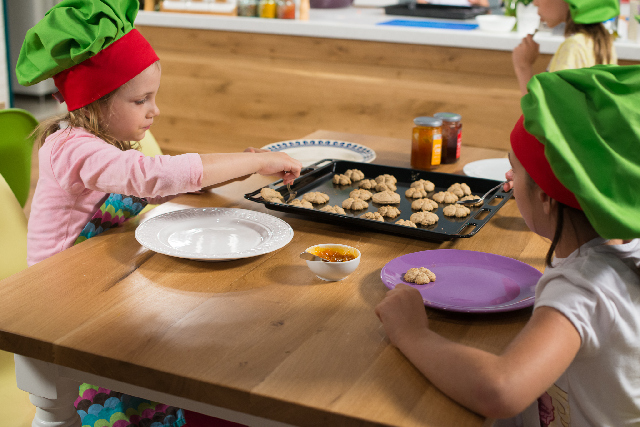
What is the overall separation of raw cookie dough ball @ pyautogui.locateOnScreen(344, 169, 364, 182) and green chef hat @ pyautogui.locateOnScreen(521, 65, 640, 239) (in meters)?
0.81

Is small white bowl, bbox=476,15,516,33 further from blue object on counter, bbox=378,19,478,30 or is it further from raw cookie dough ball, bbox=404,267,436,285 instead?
raw cookie dough ball, bbox=404,267,436,285

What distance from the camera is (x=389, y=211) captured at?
1.34 metres

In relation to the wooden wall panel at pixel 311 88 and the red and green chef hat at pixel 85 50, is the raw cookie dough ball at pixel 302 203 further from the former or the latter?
the wooden wall panel at pixel 311 88

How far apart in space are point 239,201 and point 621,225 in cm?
90

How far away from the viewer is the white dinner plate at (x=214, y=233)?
43.8 inches

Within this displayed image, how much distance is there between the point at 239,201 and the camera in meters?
1.46

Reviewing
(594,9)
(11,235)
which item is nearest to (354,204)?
(11,235)

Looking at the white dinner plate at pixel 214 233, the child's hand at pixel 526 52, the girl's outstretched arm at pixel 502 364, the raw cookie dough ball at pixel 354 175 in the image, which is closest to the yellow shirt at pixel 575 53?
the child's hand at pixel 526 52

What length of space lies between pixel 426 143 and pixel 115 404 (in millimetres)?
1025

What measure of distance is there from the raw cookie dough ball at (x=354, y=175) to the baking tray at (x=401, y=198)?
27 millimetres

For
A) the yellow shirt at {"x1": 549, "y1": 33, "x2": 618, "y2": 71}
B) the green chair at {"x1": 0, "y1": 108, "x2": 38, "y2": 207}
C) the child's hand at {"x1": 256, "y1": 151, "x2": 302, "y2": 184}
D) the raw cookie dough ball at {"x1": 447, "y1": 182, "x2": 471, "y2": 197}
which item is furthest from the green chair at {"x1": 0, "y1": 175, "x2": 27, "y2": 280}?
the yellow shirt at {"x1": 549, "y1": 33, "x2": 618, "y2": 71}

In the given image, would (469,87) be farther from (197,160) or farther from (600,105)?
(600,105)

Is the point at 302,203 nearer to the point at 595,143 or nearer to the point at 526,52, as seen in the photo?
the point at 595,143

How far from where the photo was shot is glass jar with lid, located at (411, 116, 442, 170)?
5.56 feet
